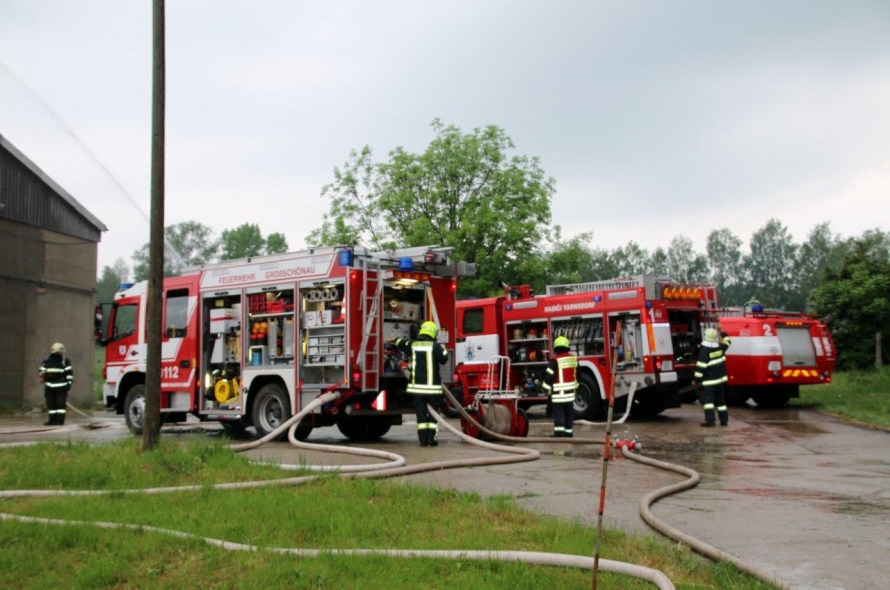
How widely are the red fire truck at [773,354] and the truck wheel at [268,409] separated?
10.4 meters

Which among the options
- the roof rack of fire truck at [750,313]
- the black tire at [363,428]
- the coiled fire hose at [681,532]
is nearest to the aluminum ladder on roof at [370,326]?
the coiled fire hose at [681,532]

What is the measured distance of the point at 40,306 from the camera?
23.5m

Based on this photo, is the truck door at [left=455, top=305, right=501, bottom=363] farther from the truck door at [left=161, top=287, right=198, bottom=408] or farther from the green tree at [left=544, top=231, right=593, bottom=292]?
the green tree at [left=544, top=231, right=593, bottom=292]

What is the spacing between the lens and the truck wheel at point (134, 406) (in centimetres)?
1461

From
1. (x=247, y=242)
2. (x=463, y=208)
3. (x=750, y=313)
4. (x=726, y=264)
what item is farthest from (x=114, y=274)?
(x=750, y=313)

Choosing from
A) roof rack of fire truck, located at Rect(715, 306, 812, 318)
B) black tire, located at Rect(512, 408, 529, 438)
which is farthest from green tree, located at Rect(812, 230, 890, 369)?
black tire, located at Rect(512, 408, 529, 438)

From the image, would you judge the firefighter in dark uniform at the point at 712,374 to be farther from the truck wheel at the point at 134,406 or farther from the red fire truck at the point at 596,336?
the truck wheel at the point at 134,406

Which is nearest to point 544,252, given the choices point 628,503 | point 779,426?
point 779,426

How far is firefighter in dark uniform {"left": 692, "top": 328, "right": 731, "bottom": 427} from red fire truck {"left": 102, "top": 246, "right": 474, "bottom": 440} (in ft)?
14.8

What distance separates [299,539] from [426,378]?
238 inches

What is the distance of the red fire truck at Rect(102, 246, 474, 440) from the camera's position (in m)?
12.3

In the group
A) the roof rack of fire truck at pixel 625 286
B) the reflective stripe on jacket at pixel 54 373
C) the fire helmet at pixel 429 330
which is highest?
the roof rack of fire truck at pixel 625 286

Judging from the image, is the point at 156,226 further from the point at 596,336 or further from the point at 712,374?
the point at 596,336

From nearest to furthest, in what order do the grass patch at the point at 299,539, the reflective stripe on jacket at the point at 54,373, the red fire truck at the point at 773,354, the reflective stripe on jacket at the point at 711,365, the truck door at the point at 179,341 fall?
1. the grass patch at the point at 299,539
2. the truck door at the point at 179,341
3. the reflective stripe on jacket at the point at 711,365
4. the reflective stripe on jacket at the point at 54,373
5. the red fire truck at the point at 773,354
